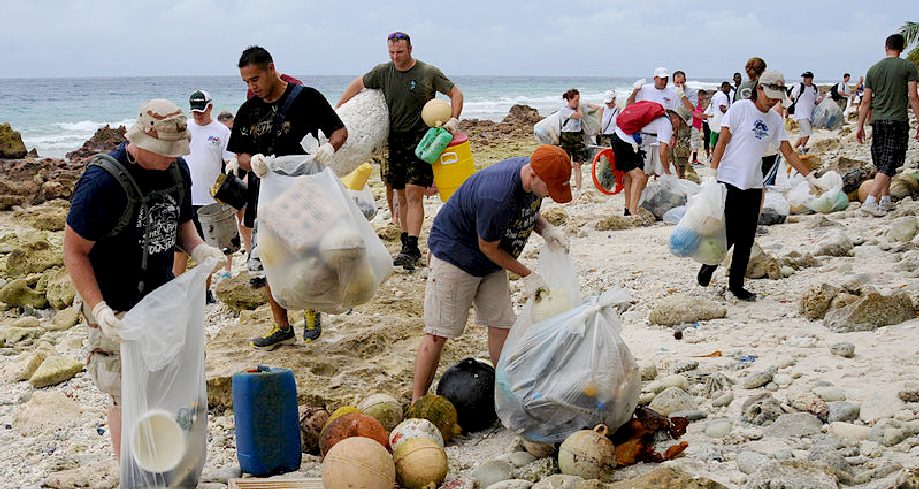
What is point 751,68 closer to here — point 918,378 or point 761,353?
point 761,353

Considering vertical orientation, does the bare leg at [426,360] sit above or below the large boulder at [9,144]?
above

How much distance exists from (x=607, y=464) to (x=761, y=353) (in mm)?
1918

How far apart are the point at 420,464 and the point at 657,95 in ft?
25.5

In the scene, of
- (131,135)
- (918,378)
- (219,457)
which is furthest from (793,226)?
(131,135)

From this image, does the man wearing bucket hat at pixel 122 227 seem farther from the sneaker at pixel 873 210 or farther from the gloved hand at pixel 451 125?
the sneaker at pixel 873 210

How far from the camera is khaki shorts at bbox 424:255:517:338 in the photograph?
451 centimetres

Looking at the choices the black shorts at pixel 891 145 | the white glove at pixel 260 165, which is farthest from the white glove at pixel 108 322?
the black shorts at pixel 891 145

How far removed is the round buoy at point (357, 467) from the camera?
3.57m

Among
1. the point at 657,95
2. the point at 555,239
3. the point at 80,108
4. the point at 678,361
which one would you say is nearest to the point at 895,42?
the point at 657,95

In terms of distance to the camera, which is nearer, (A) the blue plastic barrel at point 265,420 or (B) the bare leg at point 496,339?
(A) the blue plastic barrel at point 265,420

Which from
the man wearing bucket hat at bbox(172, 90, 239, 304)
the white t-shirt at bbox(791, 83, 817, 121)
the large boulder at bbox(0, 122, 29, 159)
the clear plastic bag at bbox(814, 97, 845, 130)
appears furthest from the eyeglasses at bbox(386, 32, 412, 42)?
the large boulder at bbox(0, 122, 29, 159)

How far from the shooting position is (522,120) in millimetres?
29359

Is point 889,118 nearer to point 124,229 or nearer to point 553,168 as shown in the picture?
point 553,168

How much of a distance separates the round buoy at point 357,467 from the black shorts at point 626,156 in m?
6.42
